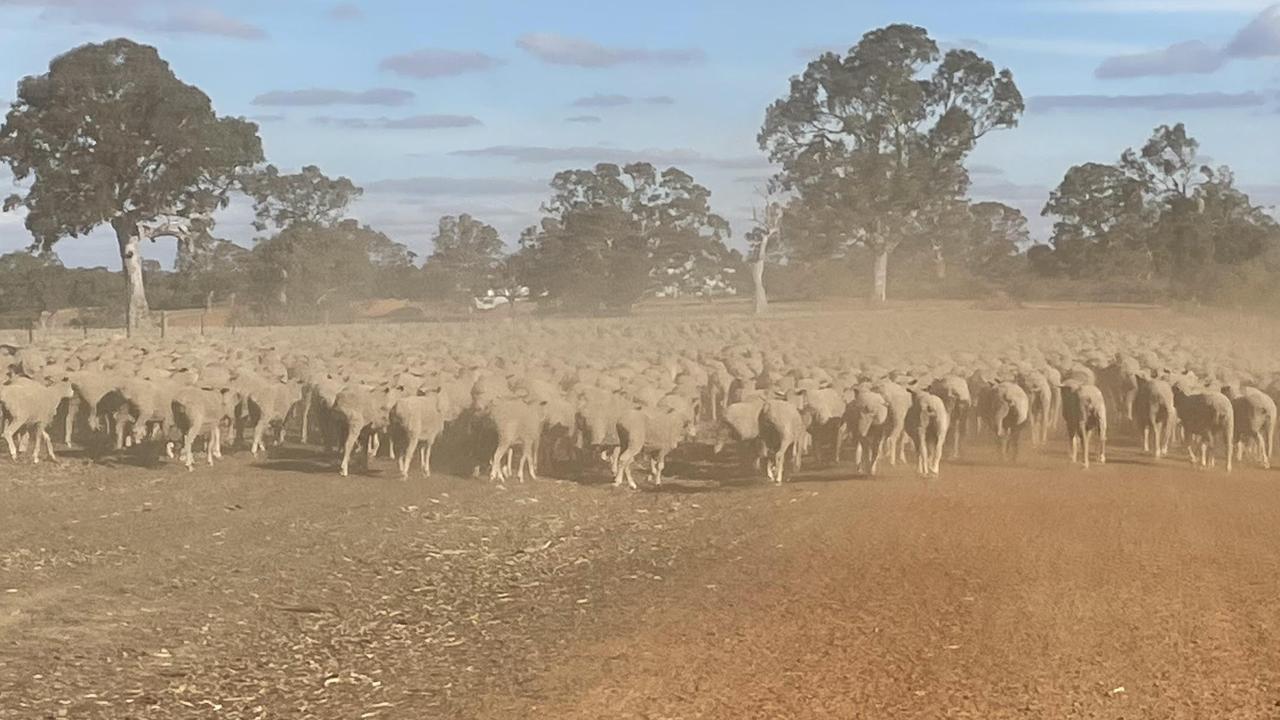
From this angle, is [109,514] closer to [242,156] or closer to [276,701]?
[276,701]

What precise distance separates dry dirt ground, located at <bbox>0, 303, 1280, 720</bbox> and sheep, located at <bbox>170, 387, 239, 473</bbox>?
146cm

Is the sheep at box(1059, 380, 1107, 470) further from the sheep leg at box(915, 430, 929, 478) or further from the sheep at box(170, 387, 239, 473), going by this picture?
the sheep at box(170, 387, 239, 473)

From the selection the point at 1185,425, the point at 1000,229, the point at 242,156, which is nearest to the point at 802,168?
the point at 242,156

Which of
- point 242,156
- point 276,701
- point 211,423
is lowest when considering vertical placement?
point 276,701

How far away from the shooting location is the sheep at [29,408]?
22.4 meters

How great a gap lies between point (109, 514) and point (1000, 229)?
92554 mm

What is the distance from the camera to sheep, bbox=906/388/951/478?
21.4 metres

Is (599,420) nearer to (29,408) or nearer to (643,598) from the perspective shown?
(643,598)

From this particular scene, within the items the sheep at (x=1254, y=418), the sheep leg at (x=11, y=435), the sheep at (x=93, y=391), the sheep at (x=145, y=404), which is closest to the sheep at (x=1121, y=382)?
the sheep at (x=1254, y=418)

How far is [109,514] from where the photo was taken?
18.0 metres

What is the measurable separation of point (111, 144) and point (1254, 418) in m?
44.6

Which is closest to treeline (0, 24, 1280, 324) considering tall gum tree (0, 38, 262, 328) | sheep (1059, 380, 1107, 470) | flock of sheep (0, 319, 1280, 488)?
tall gum tree (0, 38, 262, 328)

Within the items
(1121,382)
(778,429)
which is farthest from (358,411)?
(1121,382)

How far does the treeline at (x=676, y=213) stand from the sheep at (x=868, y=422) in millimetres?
39233
